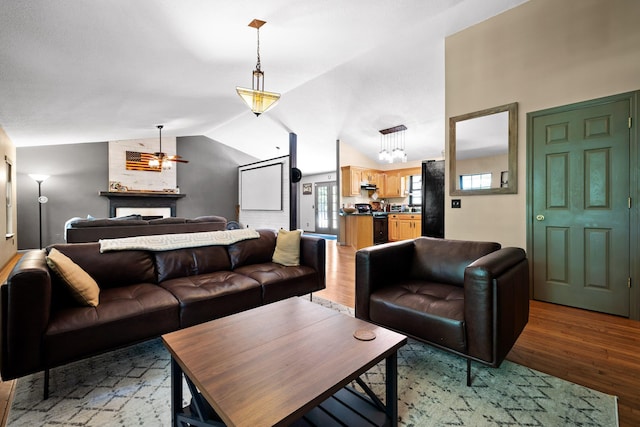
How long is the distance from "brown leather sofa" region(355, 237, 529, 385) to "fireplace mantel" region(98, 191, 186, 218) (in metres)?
7.59

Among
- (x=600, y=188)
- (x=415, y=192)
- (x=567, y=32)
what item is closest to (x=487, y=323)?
(x=600, y=188)

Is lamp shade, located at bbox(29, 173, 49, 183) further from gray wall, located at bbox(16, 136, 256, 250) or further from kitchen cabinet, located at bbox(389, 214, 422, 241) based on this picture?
kitchen cabinet, located at bbox(389, 214, 422, 241)

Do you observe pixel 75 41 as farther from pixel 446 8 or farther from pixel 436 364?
pixel 436 364

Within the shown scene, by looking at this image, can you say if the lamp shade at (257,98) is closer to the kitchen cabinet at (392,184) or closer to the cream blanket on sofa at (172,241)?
the cream blanket on sofa at (172,241)

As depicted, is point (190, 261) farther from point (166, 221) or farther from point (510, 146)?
point (510, 146)

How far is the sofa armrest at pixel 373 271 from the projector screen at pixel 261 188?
5625 millimetres

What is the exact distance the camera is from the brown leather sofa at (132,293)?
1482mm

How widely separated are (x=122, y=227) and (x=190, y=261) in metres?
2.70

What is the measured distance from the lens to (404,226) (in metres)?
7.41

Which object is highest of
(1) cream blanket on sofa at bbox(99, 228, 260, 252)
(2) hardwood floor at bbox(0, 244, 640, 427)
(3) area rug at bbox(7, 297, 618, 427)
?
(1) cream blanket on sofa at bbox(99, 228, 260, 252)

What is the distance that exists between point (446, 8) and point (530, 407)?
349cm

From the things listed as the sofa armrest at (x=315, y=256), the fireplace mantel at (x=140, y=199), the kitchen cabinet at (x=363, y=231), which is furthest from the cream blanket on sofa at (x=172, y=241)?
the fireplace mantel at (x=140, y=199)

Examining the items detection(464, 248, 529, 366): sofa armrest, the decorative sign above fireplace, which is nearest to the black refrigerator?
detection(464, 248, 529, 366): sofa armrest

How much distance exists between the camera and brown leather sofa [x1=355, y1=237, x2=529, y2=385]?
1556 millimetres
